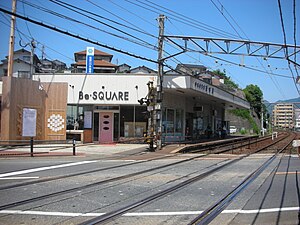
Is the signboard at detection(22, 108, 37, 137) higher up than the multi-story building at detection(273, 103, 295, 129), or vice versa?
the multi-story building at detection(273, 103, 295, 129)

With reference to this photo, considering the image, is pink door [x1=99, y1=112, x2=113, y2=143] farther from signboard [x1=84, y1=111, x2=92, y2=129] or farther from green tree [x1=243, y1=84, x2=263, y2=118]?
green tree [x1=243, y1=84, x2=263, y2=118]

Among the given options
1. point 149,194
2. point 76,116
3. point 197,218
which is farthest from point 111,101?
point 197,218

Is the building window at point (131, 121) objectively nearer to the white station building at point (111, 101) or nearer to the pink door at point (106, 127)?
the white station building at point (111, 101)

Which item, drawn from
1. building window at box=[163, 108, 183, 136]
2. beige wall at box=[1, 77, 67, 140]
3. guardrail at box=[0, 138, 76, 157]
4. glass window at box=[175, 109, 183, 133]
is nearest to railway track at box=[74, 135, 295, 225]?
guardrail at box=[0, 138, 76, 157]

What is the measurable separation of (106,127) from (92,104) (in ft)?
7.11

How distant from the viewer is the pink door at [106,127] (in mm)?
28812

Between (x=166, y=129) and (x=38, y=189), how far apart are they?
21585 millimetres

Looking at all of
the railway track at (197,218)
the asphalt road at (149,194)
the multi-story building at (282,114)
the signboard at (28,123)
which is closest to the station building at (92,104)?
the signboard at (28,123)

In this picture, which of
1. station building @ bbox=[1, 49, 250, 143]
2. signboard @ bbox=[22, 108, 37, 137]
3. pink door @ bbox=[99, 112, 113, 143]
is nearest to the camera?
signboard @ bbox=[22, 108, 37, 137]

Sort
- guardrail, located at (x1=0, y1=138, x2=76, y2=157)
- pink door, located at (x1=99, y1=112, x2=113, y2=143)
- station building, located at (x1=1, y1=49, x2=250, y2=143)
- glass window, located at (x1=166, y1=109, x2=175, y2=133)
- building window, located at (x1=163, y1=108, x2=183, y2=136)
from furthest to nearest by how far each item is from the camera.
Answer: glass window, located at (x1=166, y1=109, x2=175, y2=133) < building window, located at (x1=163, y1=108, x2=183, y2=136) < pink door, located at (x1=99, y1=112, x2=113, y2=143) < station building, located at (x1=1, y1=49, x2=250, y2=143) < guardrail, located at (x1=0, y1=138, x2=76, y2=157)

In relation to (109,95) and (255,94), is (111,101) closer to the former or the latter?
→ (109,95)

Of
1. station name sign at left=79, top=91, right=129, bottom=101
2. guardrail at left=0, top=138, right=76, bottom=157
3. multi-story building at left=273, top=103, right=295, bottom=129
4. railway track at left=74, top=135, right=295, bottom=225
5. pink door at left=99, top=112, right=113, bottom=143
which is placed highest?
multi-story building at left=273, top=103, right=295, bottom=129

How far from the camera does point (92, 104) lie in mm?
28500

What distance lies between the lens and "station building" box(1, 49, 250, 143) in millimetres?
24359
